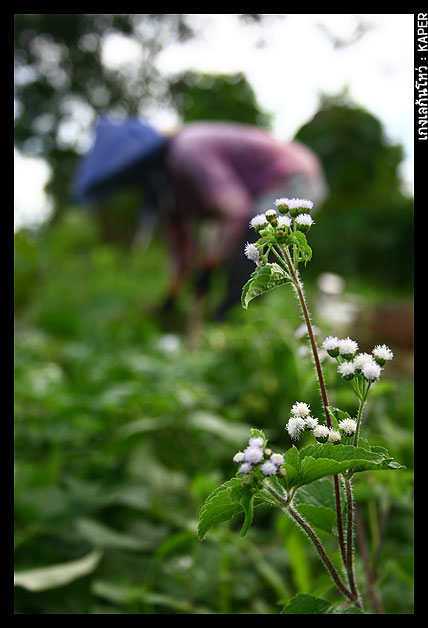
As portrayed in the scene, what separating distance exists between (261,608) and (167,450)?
50 centimetres

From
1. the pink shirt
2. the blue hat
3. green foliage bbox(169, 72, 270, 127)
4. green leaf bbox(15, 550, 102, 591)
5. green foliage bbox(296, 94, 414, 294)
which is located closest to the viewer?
green leaf bbox(15, 550, 102, 591)

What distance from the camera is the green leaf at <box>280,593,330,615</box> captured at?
1.50 ft

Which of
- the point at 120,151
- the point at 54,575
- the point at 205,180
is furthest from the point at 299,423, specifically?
the point at 120,151

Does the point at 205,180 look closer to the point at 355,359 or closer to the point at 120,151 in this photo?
the point at 120,151

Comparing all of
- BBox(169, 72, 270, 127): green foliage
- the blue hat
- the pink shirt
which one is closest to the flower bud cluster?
the pink shirt

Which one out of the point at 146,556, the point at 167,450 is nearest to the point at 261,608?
the point at 146,556

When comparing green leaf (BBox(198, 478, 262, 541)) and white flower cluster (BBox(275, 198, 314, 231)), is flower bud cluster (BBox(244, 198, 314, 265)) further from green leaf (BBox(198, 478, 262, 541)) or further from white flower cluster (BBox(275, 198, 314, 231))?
green leaf (BBox(198, 478, 262, 541))

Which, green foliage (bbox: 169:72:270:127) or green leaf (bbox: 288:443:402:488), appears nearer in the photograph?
green leaf (bbox: 288:443:402:488)

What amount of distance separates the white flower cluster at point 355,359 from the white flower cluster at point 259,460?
0.28 ft

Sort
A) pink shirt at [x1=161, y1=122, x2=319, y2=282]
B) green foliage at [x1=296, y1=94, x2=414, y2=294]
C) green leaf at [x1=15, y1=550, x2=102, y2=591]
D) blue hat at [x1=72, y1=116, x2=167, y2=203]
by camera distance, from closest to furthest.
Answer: green leaf at [x1=15, y1=550, x2=102, y2=591], pink shirt at [x1=161, y1=122, x2=319, y2=282], blue hat at [x1=72, y1=116, x2=167, y2=203], green foliage at [x1=296, y1=94, x2=414, y2=294]

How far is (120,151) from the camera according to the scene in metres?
3.47

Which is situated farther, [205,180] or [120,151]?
[120,151]

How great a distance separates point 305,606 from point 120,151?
11.0 ft

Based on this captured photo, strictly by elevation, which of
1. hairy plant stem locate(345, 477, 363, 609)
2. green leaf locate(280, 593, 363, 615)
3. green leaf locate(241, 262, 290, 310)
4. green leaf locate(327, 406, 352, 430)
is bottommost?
green leaf locate(280, 593, 363, 615)
